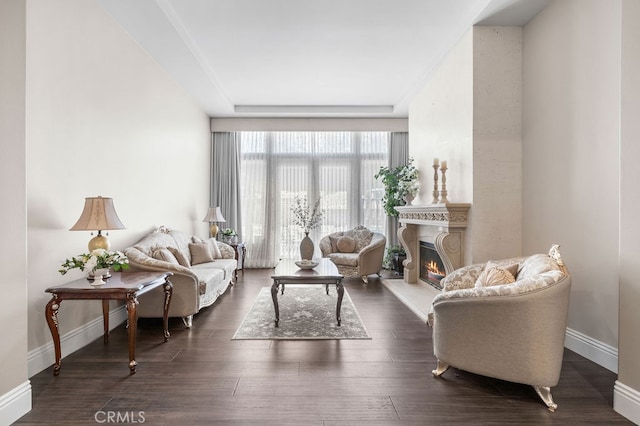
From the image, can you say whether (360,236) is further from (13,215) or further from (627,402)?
(13,215)

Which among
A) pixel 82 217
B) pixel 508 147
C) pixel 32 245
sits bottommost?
pixel 32 245

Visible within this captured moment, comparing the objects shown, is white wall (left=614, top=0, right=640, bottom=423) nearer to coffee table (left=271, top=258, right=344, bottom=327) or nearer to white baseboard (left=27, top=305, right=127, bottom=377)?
coffee table (left=271, top=258, right=344, bottom=327)

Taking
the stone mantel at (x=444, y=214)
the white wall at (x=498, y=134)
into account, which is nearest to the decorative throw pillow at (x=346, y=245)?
the stone mantel at (x=444, y=214)

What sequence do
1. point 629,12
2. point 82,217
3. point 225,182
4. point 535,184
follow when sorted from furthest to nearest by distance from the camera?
point 225,182, point 535,184, point 82,217, point 629,12

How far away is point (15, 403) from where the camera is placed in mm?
1989

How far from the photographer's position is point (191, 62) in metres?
4.57

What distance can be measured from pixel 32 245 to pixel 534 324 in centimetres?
356

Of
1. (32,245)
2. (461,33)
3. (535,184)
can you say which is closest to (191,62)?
(32,245)

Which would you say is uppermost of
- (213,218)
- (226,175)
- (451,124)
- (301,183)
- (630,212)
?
(451,124)

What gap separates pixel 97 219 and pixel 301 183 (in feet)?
15.7

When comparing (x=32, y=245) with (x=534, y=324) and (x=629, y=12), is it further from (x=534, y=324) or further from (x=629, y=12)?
(x=629, y=12)

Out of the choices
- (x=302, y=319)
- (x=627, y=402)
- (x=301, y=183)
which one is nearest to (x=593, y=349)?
(x=627, y=402)

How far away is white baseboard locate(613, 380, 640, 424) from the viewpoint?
6.48ft

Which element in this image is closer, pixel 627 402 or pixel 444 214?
pixel 627 402
